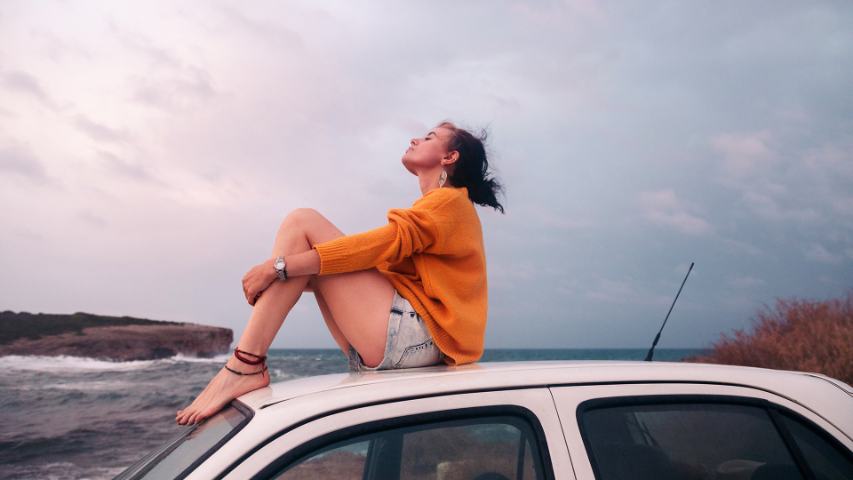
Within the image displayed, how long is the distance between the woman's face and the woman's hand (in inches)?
47.6

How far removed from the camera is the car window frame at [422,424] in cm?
145

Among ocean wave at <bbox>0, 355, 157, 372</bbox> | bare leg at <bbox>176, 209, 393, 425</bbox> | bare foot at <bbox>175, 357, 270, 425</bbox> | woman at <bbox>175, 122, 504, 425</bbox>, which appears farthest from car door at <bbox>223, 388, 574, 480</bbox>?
ocean wave at <bbox>0, 355, 157, 372</bbox>

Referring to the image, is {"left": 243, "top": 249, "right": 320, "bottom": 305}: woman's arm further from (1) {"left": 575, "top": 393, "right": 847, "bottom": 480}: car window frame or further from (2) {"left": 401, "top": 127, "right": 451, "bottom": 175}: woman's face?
(1) {"left": 575, "top": 393, "right": 847, "bottom": 480}: car window frame

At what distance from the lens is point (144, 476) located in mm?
1791

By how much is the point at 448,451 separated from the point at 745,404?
0.90 m

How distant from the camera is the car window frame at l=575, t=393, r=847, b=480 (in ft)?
5.54

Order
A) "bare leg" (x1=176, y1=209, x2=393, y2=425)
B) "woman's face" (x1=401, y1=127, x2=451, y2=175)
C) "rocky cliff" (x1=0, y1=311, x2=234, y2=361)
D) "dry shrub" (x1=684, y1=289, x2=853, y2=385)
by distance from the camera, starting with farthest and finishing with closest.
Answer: "rocky cliff" (x1=0, y1=311, x2=234, y2=361), "dry shrub" (x1=684, y1=289, x2=853, y2=385), "woman's face" (x1=401, y1=127, x2=451, y2=175), "bare leg" (x1=176, y1=209, x2=393, y2=425)

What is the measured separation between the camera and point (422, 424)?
1553 mm

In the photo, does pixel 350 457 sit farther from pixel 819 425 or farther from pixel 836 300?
pixel 836 300

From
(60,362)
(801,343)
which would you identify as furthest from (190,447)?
(60,362)

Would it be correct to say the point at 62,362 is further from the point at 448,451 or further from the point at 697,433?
the point at 697,433

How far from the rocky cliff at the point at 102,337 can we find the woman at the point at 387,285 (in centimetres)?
4293

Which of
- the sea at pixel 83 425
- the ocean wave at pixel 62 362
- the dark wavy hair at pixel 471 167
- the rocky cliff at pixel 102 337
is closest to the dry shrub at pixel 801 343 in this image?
the sea at pixel 83 425

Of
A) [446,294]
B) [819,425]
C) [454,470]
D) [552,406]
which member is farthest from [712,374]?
[446,294]
